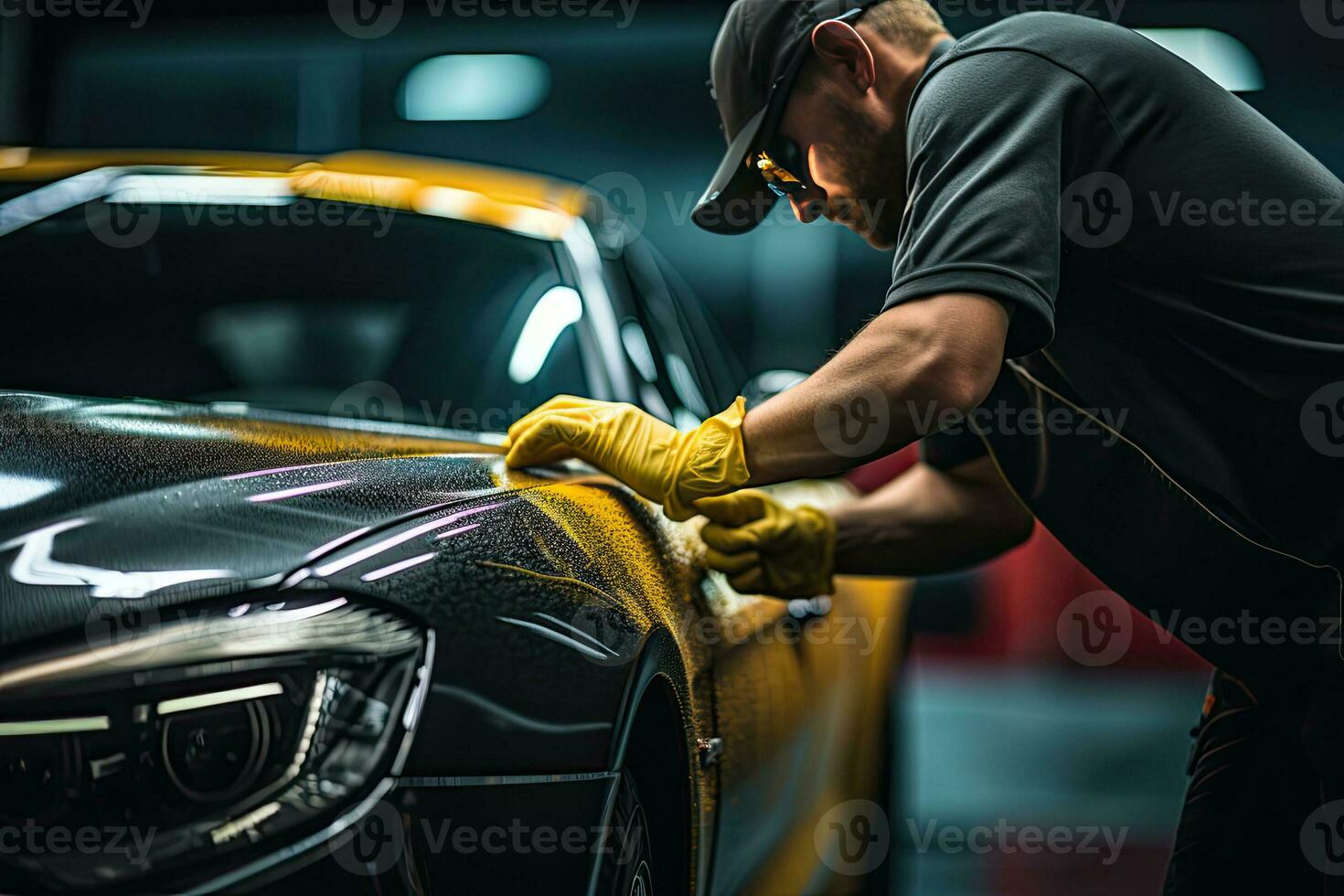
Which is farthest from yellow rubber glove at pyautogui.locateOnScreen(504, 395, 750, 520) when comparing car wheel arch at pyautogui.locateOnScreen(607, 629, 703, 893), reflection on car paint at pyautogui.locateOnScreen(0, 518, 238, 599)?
reflection on car paint at pyautogui.locateOnScreen(0, 518, 238, 599)

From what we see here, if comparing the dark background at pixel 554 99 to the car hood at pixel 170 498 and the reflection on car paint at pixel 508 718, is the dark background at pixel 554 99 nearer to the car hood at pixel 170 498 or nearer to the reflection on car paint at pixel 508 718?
the car hood at pixel 170 498

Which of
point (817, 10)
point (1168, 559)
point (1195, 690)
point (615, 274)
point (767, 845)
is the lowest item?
point (1195, 690)

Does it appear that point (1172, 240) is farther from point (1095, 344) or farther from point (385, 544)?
point (385, 544)

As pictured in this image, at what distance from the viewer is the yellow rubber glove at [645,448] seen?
1.57 meters

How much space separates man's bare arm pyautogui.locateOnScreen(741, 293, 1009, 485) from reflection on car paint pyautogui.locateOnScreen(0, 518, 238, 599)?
2.35ft

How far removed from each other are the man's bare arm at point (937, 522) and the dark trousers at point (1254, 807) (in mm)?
533

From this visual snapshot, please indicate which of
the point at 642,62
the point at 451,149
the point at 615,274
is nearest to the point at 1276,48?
the point at 642,62

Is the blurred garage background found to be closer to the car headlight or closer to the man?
the man

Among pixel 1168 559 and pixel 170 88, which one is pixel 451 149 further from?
pixel 1168 559

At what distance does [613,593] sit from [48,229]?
47.9 inches

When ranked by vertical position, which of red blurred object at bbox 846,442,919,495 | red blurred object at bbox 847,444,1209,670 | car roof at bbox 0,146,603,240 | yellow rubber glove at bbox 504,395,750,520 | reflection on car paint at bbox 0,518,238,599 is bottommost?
red blurred object at bbox 847,444,1209,670

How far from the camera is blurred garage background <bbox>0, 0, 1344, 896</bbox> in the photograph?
5.35m

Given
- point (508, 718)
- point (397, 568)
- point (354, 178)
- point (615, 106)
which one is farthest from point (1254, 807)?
point (615, 106)

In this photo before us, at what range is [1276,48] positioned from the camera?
646cm
